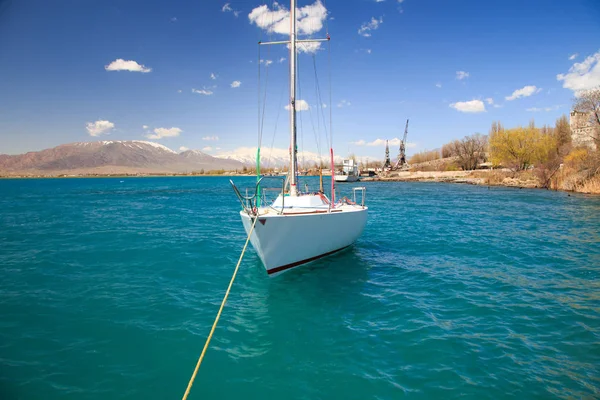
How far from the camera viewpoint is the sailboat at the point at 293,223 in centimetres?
987

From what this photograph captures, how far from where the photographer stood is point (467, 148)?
88562mm

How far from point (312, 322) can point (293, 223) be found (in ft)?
10.5

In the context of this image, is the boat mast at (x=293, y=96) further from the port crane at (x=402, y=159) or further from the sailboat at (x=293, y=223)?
the port crane at (x=402, y=159)

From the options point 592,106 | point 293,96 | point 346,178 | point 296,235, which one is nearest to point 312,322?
point 296,235

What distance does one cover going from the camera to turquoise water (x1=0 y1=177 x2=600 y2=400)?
5656 mm

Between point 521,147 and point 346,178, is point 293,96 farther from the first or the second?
point 346,178

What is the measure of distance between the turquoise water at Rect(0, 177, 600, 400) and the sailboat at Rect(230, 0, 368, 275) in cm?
83

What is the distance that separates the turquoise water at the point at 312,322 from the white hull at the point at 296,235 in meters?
0.70

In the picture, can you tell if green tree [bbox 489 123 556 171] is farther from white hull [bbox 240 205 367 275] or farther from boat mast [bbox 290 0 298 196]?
boat mast [bbox 290 0 298 196]

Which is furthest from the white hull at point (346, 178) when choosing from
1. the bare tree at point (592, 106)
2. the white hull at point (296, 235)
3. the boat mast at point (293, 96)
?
the boat mast at point (293, 96)

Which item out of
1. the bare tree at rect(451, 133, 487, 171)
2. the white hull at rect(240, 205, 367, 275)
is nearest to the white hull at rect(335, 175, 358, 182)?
the bare tree at rect(451, 133, 487, 171)

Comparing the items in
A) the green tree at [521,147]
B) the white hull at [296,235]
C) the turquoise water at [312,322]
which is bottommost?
the turquoise water at [312,322]

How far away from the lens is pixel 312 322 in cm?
791

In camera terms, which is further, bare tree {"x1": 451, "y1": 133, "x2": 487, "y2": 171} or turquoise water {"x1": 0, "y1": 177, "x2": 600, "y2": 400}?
bare tree {"x1": 451, "y1": 133, "x2": 487, "y2": 171}
